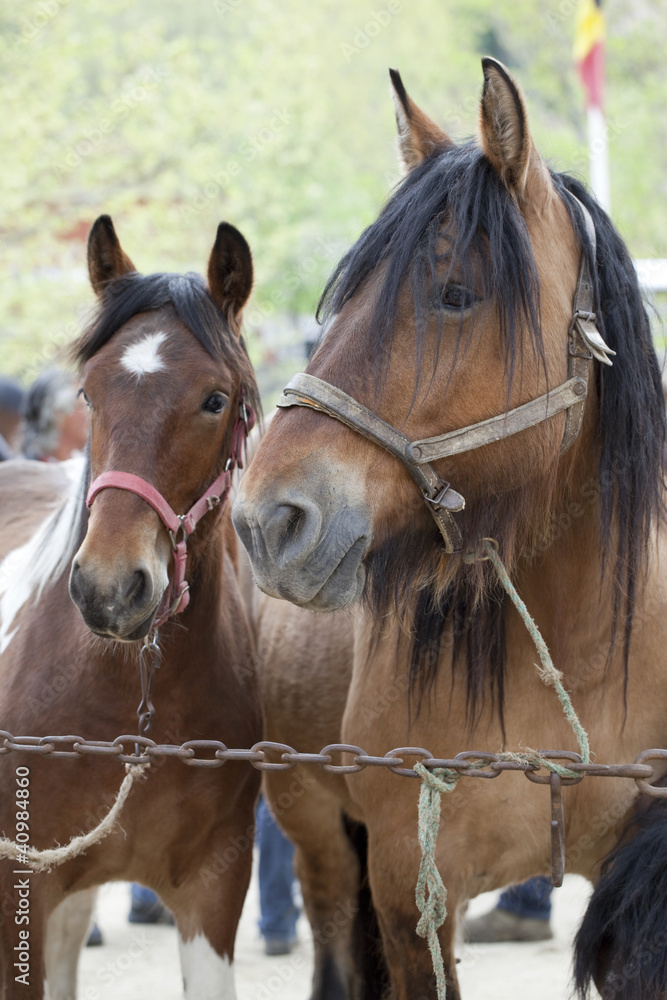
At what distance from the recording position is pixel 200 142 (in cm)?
1247

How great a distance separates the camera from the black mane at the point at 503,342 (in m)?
1.84

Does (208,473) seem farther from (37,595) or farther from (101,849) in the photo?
(101,849)

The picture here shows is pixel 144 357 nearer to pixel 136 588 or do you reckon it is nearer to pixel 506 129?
pixel 136 588

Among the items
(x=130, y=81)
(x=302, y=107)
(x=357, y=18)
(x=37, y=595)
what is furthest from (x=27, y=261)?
(x=357, y=18)

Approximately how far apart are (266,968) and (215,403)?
315cm

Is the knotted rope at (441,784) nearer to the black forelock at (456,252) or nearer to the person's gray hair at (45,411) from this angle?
the black forelock at (456,252)

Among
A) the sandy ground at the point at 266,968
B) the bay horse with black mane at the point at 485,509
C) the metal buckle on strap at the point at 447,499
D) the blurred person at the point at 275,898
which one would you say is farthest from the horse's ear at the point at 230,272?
the blurred person at the point at 275,898

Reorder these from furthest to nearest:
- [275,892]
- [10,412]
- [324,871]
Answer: [10,412], [275,892], [324,871]

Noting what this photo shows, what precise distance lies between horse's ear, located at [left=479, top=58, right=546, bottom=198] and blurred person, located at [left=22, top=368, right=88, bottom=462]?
14.1 ft

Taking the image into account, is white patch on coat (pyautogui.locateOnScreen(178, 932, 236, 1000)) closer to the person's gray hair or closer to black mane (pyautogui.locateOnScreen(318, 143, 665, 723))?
black mane (pyautogui.locateOnScreen(318, 143, 665, 723))

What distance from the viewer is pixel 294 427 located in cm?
179

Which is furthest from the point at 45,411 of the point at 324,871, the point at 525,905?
the point at 525,905

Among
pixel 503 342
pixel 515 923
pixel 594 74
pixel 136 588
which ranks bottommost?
pixel 515 923

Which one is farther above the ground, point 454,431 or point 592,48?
point 592,48
